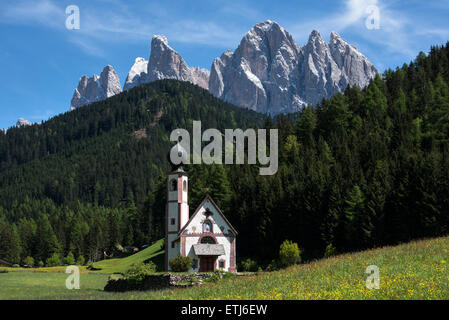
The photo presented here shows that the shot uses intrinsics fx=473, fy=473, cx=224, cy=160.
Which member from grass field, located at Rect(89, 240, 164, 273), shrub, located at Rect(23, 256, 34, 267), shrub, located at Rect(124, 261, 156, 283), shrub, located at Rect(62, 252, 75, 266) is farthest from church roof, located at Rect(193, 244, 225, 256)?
shrub, located at Rect(23, 256, 34, 267)

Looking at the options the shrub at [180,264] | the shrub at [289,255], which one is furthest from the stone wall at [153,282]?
the shrub at [289,255]

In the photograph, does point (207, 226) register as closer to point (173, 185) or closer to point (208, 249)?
point (208, 249)

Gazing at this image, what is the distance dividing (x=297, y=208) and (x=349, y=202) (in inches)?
315

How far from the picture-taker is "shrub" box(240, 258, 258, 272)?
182 ft

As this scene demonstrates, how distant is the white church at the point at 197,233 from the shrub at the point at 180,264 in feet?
12.8

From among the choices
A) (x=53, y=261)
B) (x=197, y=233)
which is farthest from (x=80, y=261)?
(x=197, y=233)

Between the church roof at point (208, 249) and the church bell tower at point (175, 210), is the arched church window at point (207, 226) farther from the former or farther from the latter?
the church bell tower at point (175, 210)

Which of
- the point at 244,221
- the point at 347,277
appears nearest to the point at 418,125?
the point at 244,221

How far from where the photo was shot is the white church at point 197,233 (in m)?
54.7

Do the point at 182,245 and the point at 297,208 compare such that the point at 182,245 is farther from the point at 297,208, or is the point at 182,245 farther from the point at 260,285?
the point at 260,285

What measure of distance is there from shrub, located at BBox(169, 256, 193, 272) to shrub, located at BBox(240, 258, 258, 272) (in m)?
8.53

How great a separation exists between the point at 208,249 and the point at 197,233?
2.32 meters

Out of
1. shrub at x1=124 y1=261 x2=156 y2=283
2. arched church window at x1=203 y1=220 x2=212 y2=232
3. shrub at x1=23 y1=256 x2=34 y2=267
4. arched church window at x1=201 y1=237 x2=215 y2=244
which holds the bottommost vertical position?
shrub at x1=23 y1=256 x2=34 y2=267
